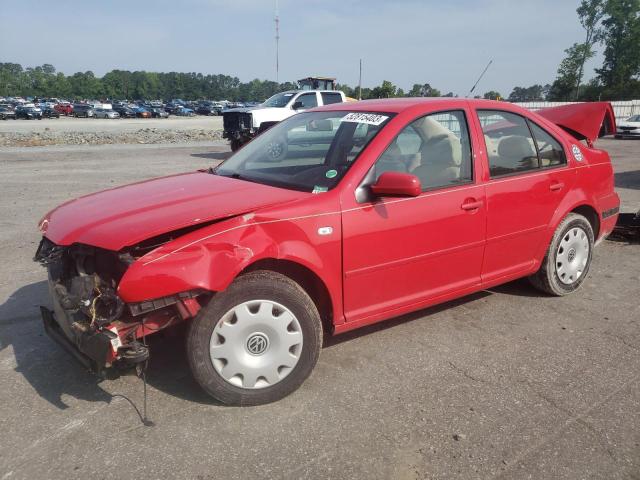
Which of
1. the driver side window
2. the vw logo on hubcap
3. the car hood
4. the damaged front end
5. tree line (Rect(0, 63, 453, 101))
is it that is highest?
tree line (Rect(0, 63, 453, 101))

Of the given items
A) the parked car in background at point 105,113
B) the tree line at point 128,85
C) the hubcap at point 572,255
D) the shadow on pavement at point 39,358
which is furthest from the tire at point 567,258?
the tree line at point 128,85

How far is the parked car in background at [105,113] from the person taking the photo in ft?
193

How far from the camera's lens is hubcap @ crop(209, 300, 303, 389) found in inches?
110

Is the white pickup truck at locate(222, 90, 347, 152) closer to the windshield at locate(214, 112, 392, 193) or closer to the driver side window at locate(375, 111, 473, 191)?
the windshield at locate(214, 112, 392, 193)

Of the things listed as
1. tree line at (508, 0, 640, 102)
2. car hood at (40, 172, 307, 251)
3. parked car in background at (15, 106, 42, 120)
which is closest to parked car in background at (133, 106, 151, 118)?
parked car in background at (15, 106, 42, 120)

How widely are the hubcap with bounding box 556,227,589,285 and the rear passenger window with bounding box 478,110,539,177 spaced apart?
0.78 metres

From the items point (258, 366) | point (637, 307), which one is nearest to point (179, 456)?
point (258, 366)

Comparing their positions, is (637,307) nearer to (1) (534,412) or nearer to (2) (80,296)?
(1) (534,412)

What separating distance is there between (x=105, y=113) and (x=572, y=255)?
62.1 meters

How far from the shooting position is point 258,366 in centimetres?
289

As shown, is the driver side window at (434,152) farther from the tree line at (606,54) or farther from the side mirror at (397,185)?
the tree line at (606,54)

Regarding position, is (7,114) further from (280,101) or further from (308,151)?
(308,151)

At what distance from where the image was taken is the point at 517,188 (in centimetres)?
392

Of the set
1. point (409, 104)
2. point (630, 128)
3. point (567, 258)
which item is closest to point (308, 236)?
point (409, 104)
